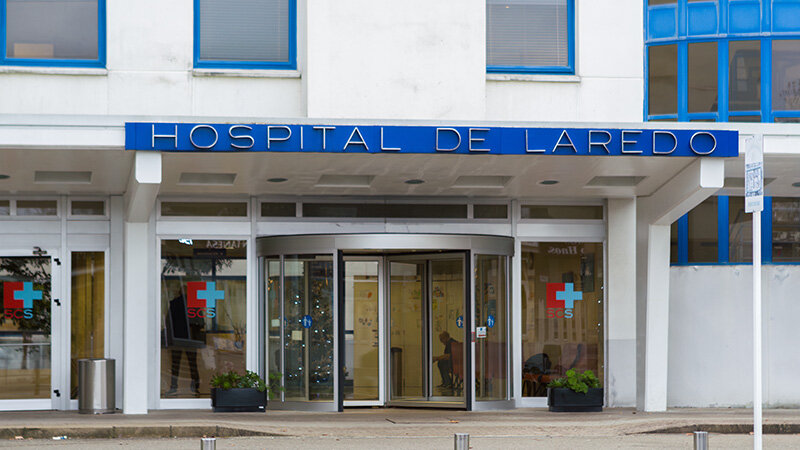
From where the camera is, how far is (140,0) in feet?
52.6

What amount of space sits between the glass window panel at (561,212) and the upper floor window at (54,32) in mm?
7389

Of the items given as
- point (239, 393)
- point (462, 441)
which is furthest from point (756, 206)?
point (239, 393)

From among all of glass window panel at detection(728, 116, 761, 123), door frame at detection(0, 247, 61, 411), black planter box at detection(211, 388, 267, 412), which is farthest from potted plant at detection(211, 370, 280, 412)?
glass window panel at detection(728, 116, 761, 123)

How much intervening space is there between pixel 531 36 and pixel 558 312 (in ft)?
15.5

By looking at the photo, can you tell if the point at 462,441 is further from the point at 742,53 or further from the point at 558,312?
the point at 742,53

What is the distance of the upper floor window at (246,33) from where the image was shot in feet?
54.1

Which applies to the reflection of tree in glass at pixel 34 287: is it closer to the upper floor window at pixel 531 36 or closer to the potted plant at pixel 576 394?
the upper floor window at pixel 531 36

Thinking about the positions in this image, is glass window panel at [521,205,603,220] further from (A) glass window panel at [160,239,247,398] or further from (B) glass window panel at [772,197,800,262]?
(A) glass window panel at [160,239,247,398]

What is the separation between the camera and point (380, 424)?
15.4m

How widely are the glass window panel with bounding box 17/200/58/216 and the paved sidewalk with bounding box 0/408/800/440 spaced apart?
319cm

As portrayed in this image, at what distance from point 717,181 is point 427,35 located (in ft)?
15.4

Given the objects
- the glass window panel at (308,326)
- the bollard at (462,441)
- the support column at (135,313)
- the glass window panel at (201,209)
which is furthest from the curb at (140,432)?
the bollard at (462,441)

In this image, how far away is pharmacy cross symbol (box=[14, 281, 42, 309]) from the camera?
17406 millimetres

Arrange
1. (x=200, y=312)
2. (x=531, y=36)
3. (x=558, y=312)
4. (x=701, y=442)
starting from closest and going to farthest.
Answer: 1. (x=701, y=442)
2. (x=531, y=36)
3. (x=200, y=312)
4. (x=558, y=312)
